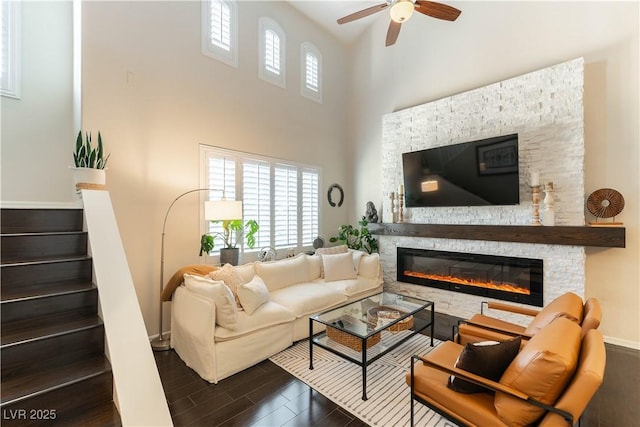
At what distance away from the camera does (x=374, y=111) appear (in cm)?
578

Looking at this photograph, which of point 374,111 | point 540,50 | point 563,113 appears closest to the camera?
point 563,113

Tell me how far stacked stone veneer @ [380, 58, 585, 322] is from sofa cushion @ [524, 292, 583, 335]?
58.6 inches

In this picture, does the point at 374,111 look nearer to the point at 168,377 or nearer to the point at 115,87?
the point at 115,87

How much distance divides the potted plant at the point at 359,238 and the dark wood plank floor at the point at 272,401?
3.04 meters

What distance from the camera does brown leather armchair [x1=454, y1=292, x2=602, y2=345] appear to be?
82.9 inches

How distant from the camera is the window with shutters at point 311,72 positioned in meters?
5.36

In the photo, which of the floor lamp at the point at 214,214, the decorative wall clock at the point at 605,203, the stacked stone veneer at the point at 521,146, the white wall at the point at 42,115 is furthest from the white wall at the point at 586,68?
the white wall at the point at 42,115

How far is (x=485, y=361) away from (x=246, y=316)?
85.4 inches

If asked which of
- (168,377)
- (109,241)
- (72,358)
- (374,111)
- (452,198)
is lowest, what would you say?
(168,377)

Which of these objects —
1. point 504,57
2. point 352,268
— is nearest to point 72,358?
point 352,268

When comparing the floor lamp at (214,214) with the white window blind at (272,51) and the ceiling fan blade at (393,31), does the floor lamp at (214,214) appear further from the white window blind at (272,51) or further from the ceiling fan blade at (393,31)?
the ceiling fan blade at (393,31)

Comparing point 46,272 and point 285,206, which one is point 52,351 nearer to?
point 46,272

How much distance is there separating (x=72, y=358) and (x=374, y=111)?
18.7 feet

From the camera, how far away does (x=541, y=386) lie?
1446 millimetres
